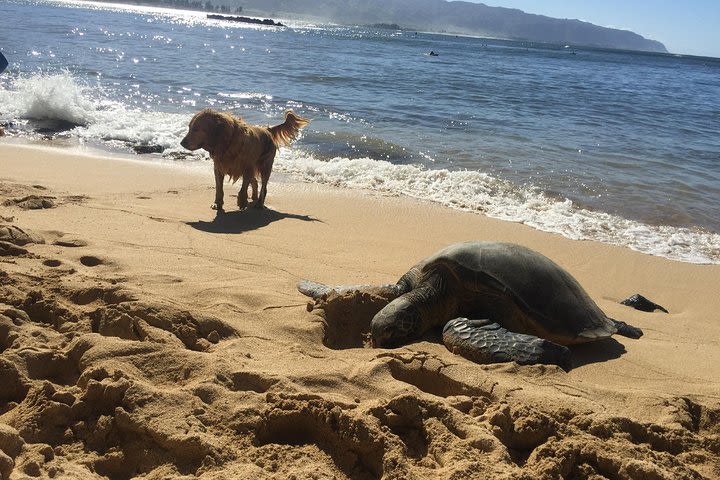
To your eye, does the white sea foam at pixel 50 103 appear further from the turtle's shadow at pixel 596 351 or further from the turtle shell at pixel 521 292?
the turtle's shadow at pixel 596 351

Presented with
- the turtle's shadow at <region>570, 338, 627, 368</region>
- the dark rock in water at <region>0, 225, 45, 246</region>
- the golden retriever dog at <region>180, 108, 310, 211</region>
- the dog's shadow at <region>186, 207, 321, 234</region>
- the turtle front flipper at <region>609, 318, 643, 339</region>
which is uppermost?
the golden retriever dog at <region>180, 108, 310, 211</region>

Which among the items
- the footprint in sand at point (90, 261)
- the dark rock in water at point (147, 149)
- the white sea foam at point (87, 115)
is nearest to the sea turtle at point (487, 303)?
the footprint in sand at point (90, 261)

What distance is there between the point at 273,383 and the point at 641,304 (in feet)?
12.3

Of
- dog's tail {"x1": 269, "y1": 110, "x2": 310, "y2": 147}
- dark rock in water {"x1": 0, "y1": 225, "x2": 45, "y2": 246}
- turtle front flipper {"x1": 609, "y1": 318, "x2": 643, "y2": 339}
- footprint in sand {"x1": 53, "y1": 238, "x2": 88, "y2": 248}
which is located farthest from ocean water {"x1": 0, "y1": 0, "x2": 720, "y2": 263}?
dark rock in water {"x1": 0, "y1": 225, "x2": 45, "y2": 246}

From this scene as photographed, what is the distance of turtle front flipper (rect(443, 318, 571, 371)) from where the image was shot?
3617 millimetres

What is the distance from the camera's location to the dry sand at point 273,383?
2.45m

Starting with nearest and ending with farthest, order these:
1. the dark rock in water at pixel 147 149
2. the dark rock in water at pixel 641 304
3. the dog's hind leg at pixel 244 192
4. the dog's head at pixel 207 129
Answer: the dark rock in water at pixel 641 304 → the dog's head at pixel 207 129 → the dog's hind leg at pixel 244 192 → the dark rock in water at pixel 147 149

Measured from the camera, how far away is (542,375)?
346 centimetres

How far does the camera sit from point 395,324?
12.7ft

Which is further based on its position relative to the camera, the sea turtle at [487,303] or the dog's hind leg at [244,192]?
the dog's hind leg at [244,192]

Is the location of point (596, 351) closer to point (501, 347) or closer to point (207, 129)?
point (501, 347)

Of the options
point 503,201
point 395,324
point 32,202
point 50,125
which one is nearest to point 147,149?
point 50,125

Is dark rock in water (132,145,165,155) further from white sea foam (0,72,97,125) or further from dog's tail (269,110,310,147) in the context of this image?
dog's tail (269,110,310,147)

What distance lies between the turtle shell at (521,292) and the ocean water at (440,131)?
3.28 metres
